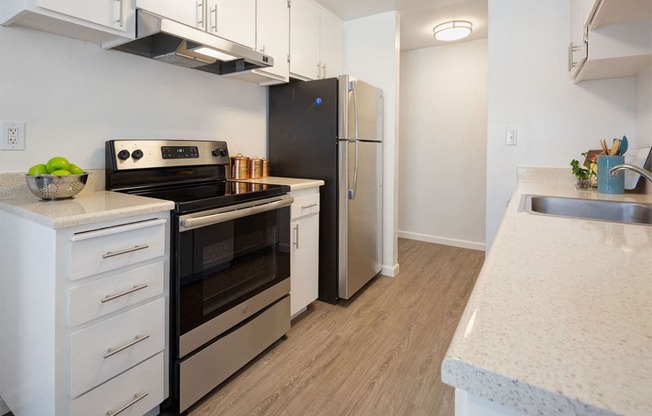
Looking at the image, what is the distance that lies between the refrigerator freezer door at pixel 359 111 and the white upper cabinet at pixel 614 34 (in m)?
1.32

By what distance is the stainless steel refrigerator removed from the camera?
2564 millimetres

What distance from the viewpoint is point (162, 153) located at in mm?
1982

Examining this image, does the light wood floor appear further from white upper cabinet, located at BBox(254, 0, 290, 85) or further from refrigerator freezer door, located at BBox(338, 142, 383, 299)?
white upper cabinet, located at BBox(254, 0, 290, 85)

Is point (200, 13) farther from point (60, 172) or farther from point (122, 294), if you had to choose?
point (122, 294)

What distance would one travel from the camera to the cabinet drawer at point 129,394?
127 cm

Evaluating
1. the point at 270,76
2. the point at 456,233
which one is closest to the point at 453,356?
the point at 270,76

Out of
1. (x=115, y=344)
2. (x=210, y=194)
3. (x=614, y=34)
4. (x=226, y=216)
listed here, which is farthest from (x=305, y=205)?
(x=614, y=34)

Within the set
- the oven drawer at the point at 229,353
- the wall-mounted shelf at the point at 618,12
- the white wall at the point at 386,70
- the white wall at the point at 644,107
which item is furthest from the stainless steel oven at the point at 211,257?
the white wall at the point at 644,107

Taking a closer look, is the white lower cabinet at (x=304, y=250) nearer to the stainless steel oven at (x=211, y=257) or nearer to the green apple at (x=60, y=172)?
the stainless steel oven at (x=211, y=257)

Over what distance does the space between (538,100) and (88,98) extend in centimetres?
272

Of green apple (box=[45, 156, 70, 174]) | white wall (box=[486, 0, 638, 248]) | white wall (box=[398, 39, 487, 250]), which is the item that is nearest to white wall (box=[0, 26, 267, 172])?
green apple (box=[45, 156, 70, 174])

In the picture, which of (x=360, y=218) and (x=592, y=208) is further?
(x=360, y=218)

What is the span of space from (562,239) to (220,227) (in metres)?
1.30

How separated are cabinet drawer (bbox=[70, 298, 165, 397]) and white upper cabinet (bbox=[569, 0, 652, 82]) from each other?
2056 millimetres
